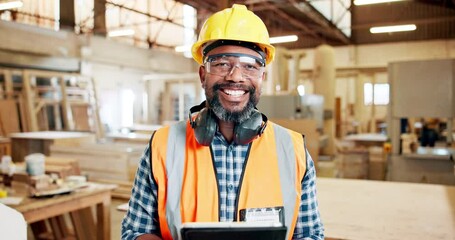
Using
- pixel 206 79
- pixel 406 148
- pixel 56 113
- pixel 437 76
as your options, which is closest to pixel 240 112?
pixel 206 79

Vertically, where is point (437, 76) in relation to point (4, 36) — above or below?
below

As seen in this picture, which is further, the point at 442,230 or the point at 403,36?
the point at 403,36

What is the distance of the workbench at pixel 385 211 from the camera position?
2.24m

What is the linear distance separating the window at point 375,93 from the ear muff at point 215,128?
15.7m

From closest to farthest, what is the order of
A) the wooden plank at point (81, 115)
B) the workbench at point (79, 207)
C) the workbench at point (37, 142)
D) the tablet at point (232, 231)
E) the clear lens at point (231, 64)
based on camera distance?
the tablet at point (232, 231) < the clear lens at point (231, 64) < the workbench at point (79, 207) < the workbench at point (37, 142) < the wooden plank at point (81, 115)

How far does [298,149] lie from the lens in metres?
1.61

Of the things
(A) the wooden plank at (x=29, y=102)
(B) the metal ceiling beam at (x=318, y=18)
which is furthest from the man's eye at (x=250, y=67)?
(B) the metal ceiling beam at (x=318, y=18)

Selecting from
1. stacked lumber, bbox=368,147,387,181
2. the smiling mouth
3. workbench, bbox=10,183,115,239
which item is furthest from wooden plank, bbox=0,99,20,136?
the smiling mouth

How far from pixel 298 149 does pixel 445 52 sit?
53.8ft

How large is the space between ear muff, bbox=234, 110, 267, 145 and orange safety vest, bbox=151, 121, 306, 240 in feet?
0.19

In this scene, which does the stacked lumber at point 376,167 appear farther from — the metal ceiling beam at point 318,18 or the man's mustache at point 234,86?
the metal ceiling beam at point 318,18

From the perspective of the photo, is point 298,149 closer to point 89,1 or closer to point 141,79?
point 89,1

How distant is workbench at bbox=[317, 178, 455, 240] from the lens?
7.34 ft

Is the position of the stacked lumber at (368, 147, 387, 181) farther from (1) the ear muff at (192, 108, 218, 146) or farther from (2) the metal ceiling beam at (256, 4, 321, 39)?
(2) the metal ceiling beam at (256, 4, 321, 39)
